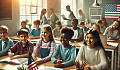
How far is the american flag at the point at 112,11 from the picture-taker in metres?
8.28

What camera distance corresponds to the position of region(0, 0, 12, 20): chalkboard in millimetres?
4809

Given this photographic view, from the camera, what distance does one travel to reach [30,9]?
654 centimetres

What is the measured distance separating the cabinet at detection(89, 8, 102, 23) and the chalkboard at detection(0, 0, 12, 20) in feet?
13.5

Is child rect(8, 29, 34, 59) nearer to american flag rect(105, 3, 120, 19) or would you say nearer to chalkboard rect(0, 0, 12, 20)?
chalkboard rect(0, 0, 12, 20)

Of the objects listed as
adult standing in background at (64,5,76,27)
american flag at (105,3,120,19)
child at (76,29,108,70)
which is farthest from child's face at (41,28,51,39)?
american flag at (105,3,120,19)

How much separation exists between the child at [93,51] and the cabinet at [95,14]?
A: 5995 mm

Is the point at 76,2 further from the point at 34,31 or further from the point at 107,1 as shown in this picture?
the point at 34,31

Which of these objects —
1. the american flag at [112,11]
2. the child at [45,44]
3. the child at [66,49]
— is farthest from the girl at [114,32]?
the american flag at [112,11]

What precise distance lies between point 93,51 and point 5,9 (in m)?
3.30

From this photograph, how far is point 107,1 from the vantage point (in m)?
8.59

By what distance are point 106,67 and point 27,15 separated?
4.66 metres

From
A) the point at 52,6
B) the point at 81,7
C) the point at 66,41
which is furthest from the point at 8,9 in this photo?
the point at 81,7

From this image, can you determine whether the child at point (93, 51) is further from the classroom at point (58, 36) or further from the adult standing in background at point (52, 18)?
the adult standing in background at point (52, 18)

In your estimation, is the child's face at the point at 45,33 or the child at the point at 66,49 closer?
the child at the point at 66,49
